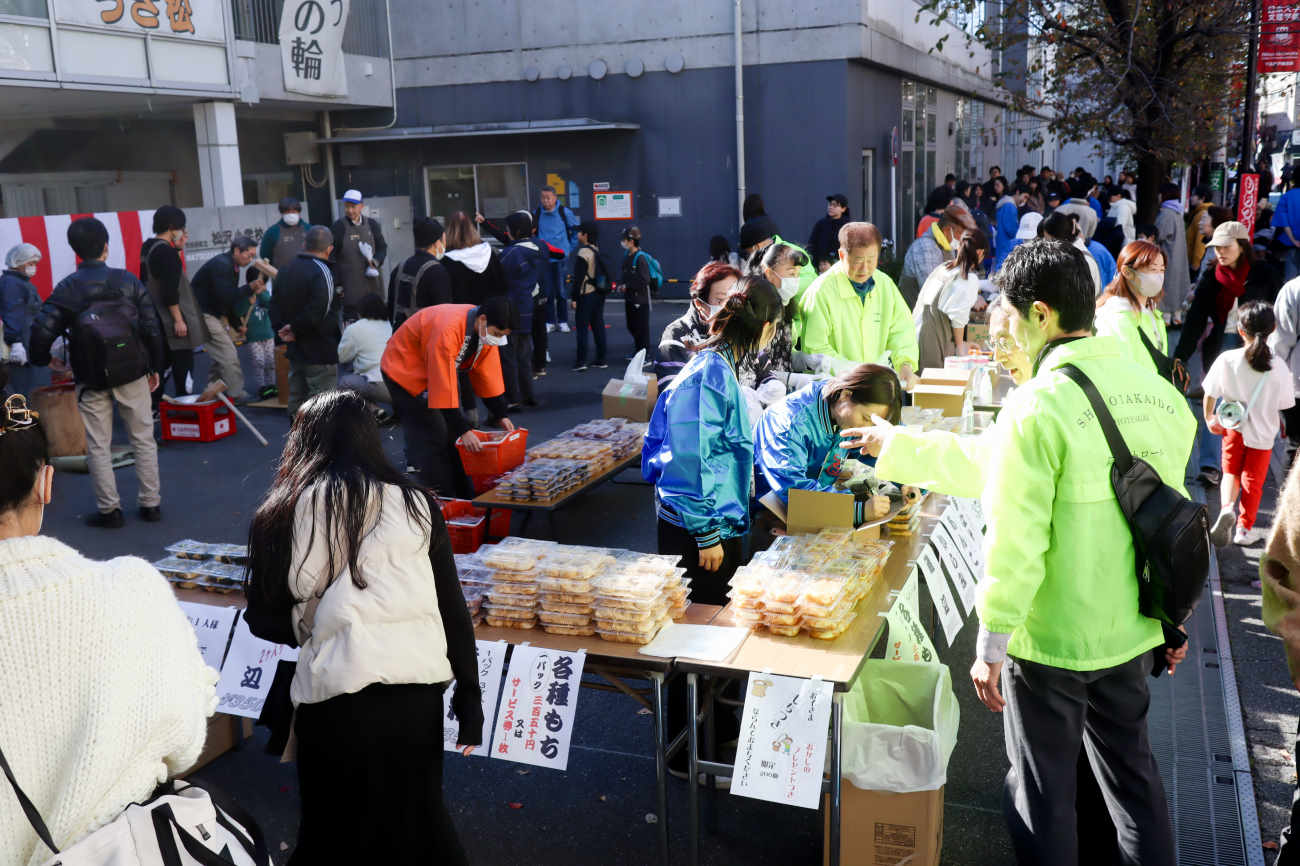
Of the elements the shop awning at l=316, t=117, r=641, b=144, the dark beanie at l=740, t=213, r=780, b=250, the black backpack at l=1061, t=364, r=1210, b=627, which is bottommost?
the black backpack at l=1061, t=364, r=1210, b=627

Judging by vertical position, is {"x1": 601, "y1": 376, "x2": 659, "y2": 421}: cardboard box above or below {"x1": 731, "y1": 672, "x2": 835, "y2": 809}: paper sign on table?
above

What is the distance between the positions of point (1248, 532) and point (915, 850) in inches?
182

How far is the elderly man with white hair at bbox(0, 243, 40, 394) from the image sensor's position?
31.8ft

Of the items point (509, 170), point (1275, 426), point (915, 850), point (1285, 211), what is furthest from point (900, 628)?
point (509, 170)

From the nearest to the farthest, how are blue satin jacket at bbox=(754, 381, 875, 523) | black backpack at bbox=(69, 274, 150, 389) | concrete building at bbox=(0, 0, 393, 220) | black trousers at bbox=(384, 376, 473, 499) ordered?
1. blue satin jacket at bbox=(754, 381, 875, 523)
2. black trousers at bbox=(384, 376, 473, 499)
3. black backpack at bbox=(69, 274, 150, 389)
4. concrete building at bbox=(0, 0, 393, 220)

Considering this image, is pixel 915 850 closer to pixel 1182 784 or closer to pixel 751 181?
pixel 1182 784

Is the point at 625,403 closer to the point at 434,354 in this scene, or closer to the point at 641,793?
the point at 434,354

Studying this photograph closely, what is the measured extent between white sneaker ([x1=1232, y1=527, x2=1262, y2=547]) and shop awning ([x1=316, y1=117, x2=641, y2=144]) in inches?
538

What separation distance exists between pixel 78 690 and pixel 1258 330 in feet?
21.2

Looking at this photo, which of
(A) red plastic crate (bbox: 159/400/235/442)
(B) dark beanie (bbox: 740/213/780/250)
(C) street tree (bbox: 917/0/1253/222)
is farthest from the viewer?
(C) street tree (bbox: 917/0/1253/222)

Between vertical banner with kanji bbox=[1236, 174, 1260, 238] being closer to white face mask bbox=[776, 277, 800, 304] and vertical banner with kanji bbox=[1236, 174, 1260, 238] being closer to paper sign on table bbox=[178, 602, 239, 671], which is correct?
white face mask bbox=[776, 277, 800, 304]

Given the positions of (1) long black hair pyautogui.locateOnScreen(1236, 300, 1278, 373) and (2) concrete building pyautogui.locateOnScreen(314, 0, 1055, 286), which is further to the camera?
(2) concrete building pyautogui.locateOnScreen(314, 0, 1055, 286)

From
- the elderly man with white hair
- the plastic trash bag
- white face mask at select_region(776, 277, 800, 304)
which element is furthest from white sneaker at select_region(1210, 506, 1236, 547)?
the elderly man with white hair

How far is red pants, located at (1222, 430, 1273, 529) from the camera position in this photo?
6695 mm
